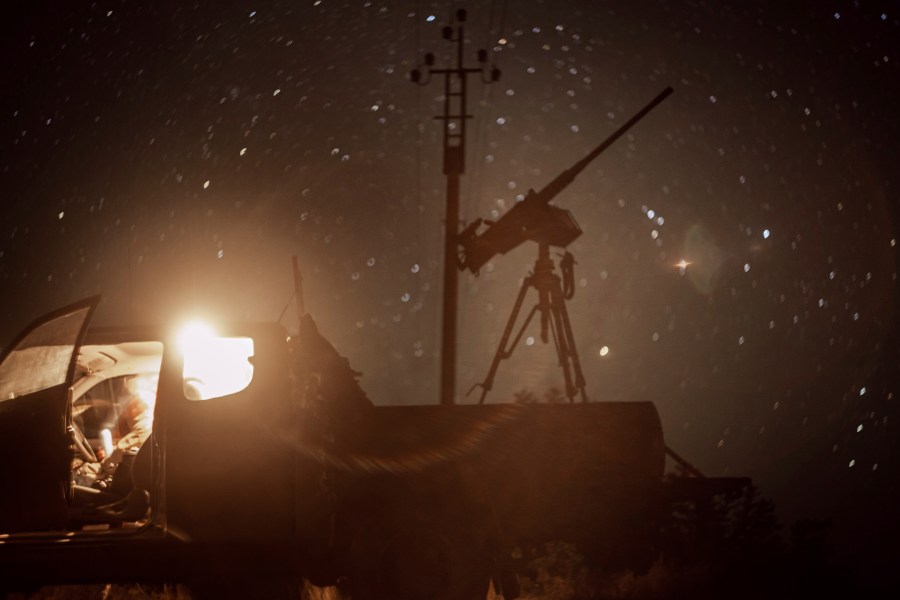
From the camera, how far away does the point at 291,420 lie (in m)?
5.37

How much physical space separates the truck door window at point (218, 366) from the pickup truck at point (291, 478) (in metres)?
0.01

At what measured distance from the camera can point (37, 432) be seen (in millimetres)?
5121

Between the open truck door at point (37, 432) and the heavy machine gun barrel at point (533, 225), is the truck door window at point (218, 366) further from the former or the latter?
the heavy machine gun barrel at point (533, 225)

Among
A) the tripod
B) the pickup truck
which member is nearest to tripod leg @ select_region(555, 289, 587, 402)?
the tripod

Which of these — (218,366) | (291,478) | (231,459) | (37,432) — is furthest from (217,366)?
(37,432)

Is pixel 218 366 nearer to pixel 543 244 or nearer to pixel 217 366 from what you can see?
pixel 217 366

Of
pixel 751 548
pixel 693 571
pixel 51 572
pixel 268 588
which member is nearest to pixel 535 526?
pixel 268 588

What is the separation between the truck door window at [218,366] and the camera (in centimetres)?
570

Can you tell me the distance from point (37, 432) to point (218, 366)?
3.97 ft

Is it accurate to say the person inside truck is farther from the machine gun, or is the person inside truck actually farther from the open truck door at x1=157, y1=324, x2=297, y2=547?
the machine gun

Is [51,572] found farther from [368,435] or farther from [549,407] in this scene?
[549,407]

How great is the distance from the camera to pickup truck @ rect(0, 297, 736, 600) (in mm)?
5176

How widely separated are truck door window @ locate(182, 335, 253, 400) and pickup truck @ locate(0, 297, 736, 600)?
0.04ft

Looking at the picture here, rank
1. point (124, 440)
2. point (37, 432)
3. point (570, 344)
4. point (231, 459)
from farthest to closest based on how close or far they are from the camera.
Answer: point (570, 344), point (124, 440), point (231, 459), point (37, 432)
